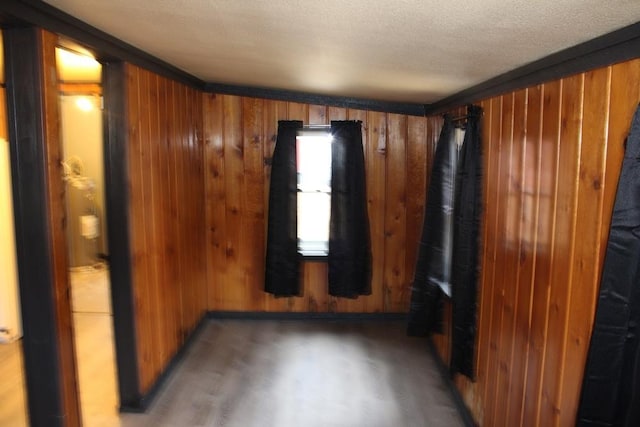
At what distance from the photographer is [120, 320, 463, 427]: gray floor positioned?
2.48 metres

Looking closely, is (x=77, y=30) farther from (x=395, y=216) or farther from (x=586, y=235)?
(x=395, y=216)

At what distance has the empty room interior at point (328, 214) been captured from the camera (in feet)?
4.34

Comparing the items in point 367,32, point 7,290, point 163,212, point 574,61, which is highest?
point 367,32

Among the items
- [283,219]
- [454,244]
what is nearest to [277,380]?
[283,219]

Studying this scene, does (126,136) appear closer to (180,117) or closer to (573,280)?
(180,117)

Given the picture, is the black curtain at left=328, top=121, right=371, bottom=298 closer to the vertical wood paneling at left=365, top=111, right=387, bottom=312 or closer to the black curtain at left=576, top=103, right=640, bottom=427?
the vertical wood paneling at left=365, top=111, right=387, bottom=312

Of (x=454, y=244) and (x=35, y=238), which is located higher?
(x=35, y=238)

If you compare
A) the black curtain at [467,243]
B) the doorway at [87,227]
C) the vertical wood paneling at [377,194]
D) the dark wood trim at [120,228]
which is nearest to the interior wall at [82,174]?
the doorway at [87,227]

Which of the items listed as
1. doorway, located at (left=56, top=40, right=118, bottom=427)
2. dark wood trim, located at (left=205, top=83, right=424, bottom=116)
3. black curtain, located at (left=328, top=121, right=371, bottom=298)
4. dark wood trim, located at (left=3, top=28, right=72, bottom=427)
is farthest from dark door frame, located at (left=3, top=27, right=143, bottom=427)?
black curtain, located at (left=328, top=121, right=371, bottom=298)

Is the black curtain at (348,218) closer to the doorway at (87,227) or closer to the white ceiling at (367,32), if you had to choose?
the white ceiling at (367,32)

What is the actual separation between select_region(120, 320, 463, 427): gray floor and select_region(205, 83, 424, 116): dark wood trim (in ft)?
6.14

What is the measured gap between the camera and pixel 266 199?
3.81 meters

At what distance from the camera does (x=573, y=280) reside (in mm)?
1435

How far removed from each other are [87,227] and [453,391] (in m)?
4.39
